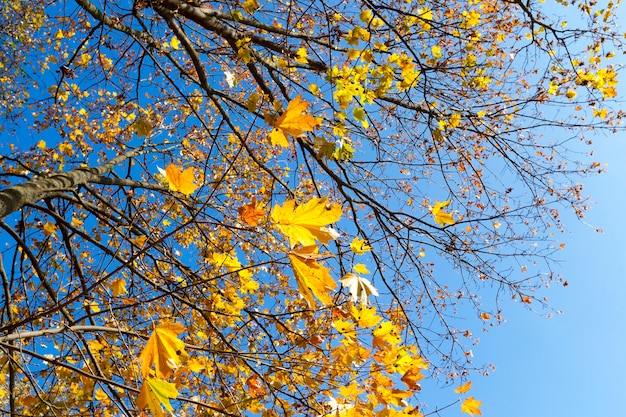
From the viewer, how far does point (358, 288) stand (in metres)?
1.31

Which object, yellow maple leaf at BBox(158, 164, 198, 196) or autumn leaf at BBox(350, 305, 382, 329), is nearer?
yellow maple leaf at BBox(158, 164, 198, 196)

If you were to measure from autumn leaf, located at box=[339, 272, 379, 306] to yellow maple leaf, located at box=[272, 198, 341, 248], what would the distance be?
26 centimetres

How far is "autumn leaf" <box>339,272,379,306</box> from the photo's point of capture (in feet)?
4.18

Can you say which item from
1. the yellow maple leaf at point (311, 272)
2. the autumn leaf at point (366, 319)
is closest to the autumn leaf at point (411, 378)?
the autumn leaf at point (366, 319)

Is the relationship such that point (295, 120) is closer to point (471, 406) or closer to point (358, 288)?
point (358, 288)

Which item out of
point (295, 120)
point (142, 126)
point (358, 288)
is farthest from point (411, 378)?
point (142, 126)

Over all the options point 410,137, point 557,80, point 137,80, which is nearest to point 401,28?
point 410,137

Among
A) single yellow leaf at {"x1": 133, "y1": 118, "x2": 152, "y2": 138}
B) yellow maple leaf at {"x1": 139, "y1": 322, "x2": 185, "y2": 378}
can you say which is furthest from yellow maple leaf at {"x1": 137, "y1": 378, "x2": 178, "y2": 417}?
single yellow leaf at {"x1": 133, "y1": 118, "x2": 152, "y2": 138}

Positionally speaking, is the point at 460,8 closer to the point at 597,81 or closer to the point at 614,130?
the point at 597,81

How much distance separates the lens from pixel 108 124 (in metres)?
5.82

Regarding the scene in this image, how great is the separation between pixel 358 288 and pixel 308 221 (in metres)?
0.35

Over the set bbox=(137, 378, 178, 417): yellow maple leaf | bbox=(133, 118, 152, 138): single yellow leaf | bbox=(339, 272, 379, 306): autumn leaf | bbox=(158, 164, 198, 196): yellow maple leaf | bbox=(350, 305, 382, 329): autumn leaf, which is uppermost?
bbox=(133, 118, 152, 138): single yellow leaf

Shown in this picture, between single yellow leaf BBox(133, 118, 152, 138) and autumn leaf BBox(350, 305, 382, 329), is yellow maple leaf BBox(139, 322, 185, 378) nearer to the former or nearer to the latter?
autumn leaf BBox(350, 305, 382, 329)

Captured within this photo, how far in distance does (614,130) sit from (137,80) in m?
4.09
